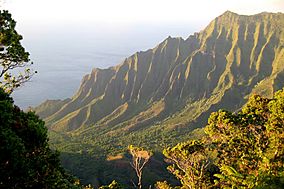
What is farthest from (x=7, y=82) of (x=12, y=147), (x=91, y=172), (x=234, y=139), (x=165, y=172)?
(x=165, y=172)

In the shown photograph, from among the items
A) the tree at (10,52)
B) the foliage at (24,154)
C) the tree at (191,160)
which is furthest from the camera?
the tree at (191,160)

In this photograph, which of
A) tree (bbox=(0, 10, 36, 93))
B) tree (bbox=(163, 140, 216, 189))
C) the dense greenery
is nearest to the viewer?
tree (bbox=(0, 10, 36, 93))

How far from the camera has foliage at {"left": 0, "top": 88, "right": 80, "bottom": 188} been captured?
1471 centimetres

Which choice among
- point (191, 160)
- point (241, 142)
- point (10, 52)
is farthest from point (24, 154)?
point (241, 142)

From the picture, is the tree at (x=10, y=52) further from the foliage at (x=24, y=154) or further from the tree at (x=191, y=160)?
the tree at (x=191, y=160)

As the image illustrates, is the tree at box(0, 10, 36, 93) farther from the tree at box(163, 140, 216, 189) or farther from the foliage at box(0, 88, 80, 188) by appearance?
the tree at box(163, 140, 216, 189)

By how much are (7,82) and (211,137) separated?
24279 mm

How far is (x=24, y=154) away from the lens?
15.9 meters

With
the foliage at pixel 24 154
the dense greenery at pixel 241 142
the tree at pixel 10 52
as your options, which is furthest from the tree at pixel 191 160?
the foliage at pixel 24 154

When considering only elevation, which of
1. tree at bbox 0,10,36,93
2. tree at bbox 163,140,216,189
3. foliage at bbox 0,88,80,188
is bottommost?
tree at bbox 163,140,216,189

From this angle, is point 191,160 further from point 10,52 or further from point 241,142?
point 10,52

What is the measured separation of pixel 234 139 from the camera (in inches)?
1500

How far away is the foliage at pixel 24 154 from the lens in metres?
14.7

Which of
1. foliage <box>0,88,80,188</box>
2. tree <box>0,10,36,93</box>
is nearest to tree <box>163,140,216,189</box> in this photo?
tree <box>0,10,36,93</box>
